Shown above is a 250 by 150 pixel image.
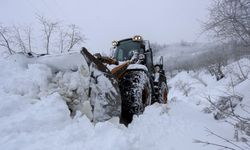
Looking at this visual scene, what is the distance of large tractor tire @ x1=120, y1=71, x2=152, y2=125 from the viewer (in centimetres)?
589

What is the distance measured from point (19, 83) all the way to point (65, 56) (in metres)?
1.00

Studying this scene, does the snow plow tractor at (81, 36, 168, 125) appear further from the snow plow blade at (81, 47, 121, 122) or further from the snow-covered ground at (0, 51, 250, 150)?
the snow-covered ground at (0, 51, 250, 150)

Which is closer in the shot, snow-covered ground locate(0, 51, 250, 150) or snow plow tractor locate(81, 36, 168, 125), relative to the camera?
snow-covered ground locate(0, 51, 250, 150)

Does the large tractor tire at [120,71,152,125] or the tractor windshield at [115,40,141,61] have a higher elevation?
the tractor windshield at [115,40,141,61]

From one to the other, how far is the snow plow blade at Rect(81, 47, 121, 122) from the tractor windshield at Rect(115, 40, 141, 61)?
134 inches

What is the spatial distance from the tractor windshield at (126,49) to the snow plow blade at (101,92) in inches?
134

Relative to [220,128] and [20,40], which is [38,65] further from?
[20,40]

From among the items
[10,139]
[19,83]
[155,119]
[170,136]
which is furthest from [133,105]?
[10,139]

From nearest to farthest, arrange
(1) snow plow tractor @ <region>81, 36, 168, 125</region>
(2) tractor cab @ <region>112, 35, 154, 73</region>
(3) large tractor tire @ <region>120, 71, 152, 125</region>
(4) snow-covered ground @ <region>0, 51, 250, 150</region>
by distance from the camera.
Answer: (4) snow-covered ground @ <region>0, 51, 250, 150</region> → (1) snow plow tractor @ <region>81, 36, 168, 125</region> → (3) large tractor tire @ <region>120, 71, 152, 125</region> → (2) tractor cab @ <region>112, 35, 154, 73</region>

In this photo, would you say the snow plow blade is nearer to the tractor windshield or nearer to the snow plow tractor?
the snow plow tractor

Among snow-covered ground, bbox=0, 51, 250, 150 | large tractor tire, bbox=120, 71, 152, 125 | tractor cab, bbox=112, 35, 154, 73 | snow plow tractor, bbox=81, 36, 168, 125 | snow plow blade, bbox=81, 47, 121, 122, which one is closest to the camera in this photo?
snow-covered ground, bbox=0, 51, 250, 150

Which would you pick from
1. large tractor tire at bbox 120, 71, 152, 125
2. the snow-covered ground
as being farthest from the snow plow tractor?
the snow-covered ground

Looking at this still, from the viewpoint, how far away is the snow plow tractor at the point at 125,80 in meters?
4.90

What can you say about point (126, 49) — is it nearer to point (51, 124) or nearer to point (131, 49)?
point (131, 49)
